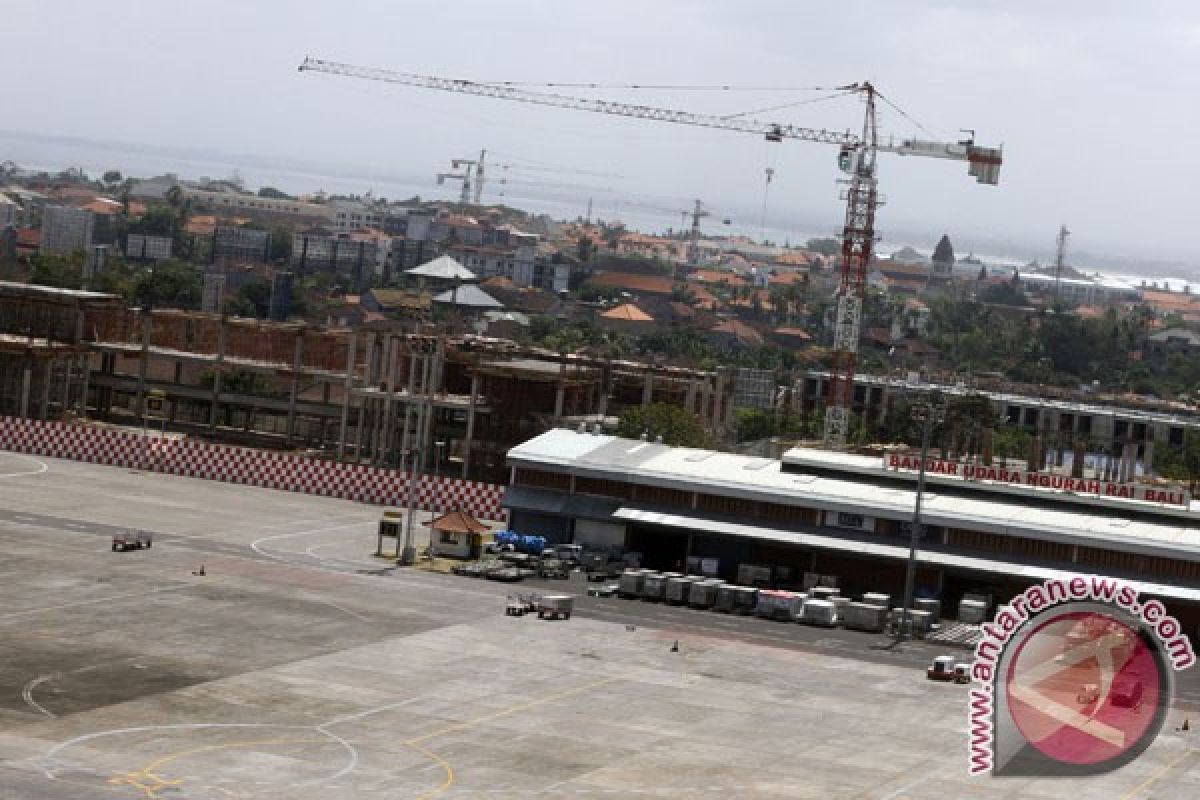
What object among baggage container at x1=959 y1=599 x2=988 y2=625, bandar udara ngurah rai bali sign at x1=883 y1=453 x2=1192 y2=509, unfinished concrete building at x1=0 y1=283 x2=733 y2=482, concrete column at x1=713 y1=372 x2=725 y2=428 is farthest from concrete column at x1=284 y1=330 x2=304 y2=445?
baggage container at x1=959 y1=599 x2=988 y2=625

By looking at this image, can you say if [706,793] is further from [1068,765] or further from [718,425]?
[718,425]

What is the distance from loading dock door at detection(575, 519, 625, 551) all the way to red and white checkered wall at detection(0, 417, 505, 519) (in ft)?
40.1

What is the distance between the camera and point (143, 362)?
170 metres

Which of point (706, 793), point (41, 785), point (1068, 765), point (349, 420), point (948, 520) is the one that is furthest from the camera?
point (349, 420)

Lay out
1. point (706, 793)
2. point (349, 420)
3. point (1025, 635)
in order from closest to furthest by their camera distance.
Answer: point (1025, 635) < point (706, 793) < point (349, 420)

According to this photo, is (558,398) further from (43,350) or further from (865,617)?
(865,617)

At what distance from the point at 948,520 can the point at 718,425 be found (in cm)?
6544

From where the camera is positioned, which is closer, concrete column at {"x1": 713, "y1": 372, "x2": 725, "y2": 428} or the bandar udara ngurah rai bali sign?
the bandar udara ngurah rai bali sign

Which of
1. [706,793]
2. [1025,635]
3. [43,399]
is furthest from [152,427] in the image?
[1025,635]

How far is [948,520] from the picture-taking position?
10862 cm

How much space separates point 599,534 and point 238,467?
2968 cm

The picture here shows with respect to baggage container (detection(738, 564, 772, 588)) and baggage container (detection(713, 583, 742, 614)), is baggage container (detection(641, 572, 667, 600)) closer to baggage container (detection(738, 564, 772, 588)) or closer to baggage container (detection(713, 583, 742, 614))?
baggage container (detection(713, 583, 742, 614))

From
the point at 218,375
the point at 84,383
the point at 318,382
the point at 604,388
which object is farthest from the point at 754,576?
the point at 84,383

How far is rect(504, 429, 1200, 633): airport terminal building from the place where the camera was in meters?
106
